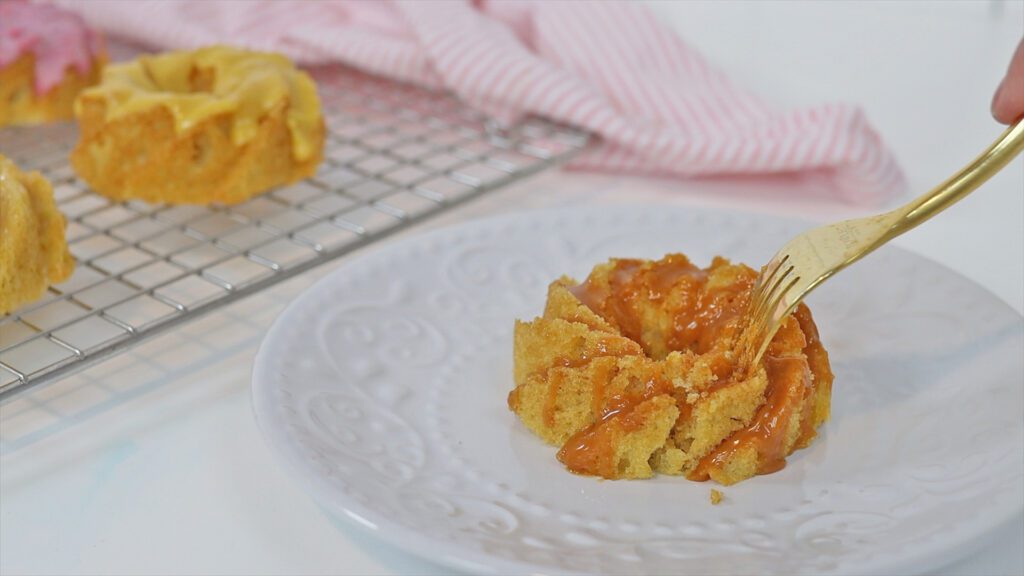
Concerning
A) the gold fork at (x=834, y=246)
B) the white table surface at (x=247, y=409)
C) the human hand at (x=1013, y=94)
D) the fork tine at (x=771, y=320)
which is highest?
the human hand at (x=1013, y=94)

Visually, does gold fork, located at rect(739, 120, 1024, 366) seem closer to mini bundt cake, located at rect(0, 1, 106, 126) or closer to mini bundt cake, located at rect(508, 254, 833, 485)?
mini bundt cake, located at rect(508, 254, 833, 485)

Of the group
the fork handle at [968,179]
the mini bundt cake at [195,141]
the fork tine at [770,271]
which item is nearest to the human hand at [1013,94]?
the fork handle at [968,179]

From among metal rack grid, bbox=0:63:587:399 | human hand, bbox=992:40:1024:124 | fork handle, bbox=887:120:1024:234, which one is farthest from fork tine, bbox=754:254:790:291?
metal rack grid, bbox=0:63:587:399

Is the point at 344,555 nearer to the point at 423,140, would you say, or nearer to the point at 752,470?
the point at 752,470

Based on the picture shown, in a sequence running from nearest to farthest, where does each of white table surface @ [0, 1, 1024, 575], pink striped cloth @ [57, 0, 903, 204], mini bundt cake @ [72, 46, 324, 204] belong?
white table surface @ [0, 1, 1024, 575] → mini bundt cake @ [72, 46, 324, 204] → pink striped cloth @ [57, 0, 903, 204]

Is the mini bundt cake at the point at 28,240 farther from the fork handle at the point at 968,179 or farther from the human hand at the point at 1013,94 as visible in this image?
the human hand at the point at 1013,94

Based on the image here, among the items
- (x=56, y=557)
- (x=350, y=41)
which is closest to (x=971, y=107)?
(x=350, y=41)

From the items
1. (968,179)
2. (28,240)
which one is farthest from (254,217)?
(968,179)
